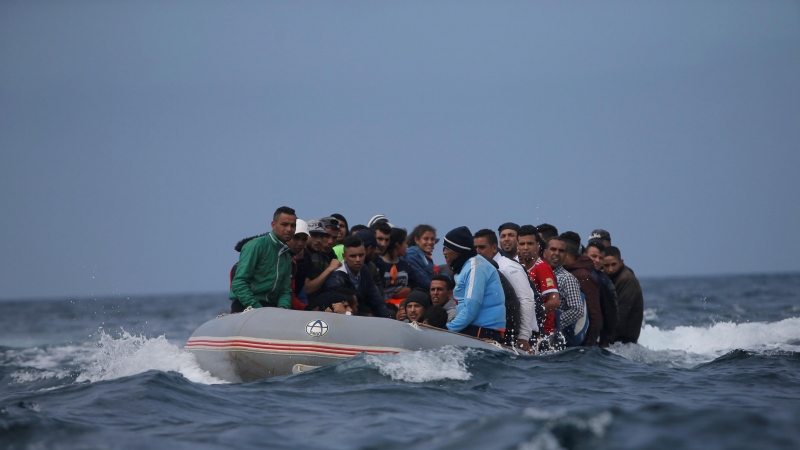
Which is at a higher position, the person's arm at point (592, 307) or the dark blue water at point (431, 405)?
the person's arm at point (592, 307)

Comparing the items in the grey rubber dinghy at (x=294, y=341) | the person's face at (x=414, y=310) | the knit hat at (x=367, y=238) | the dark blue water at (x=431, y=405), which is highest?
the knit hat at (x=367, y=238)

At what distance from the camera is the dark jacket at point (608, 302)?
9.99m

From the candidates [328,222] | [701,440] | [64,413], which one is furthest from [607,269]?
[64,413]

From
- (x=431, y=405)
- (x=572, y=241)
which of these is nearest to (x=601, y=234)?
(x=572, y=241)

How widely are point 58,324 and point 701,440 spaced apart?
37.0 meters

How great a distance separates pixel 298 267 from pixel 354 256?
69 cm

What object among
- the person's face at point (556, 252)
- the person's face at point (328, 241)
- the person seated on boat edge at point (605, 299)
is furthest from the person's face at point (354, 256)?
the person seated on boat edge at point (605, 299)

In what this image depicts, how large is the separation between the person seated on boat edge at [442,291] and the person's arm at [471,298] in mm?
435

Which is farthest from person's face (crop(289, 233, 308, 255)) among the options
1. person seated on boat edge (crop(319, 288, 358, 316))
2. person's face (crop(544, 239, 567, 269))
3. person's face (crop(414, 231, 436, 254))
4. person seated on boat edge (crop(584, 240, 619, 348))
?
person seated on boat edge (crop(584, 240, 619, 348))

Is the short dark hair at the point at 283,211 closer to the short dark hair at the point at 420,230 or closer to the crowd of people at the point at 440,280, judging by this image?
the crowd of people at the point at 440,280

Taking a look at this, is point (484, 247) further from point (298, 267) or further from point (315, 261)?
point (298, 267)

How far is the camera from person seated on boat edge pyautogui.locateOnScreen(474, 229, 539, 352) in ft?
27.1

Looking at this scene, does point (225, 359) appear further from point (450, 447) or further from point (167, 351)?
point (450, 447)

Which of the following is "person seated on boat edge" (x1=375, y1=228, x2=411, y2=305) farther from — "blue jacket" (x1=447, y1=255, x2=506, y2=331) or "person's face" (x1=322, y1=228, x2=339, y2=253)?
"blue jacket" (x1=447, y1=255, x2=506, y2=331)
